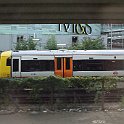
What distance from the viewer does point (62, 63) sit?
2831cm

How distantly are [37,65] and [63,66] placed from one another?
1970 mm

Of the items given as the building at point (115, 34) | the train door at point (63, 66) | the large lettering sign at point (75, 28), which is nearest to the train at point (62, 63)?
the train door at point (63, 66)

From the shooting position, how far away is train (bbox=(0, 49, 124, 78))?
2834 cm

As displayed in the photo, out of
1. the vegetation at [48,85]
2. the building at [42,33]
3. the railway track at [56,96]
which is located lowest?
the railway track at [56,96]

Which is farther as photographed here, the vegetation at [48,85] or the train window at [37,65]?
the train window at [37,65]

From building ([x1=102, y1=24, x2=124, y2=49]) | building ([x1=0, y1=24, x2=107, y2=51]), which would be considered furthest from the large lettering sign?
building ([x1=102, y1=24, x2=124, y2=49])

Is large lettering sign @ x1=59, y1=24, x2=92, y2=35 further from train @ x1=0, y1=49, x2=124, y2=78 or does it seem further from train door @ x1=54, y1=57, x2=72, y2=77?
train door @ x1=54, y1=57, x2=72, y2=77

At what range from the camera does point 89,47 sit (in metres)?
58.8

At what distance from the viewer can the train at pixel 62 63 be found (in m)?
28.3

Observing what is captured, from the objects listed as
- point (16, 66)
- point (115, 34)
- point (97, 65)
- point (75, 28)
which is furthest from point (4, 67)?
point (115, 34)

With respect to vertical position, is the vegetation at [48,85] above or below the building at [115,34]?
below

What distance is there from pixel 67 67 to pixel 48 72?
1468 mm

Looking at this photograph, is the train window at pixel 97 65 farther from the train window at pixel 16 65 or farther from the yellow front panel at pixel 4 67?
the yellow front panel at pixel 4 67

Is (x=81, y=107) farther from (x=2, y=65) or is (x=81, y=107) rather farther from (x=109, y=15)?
(x=2, y=65)
